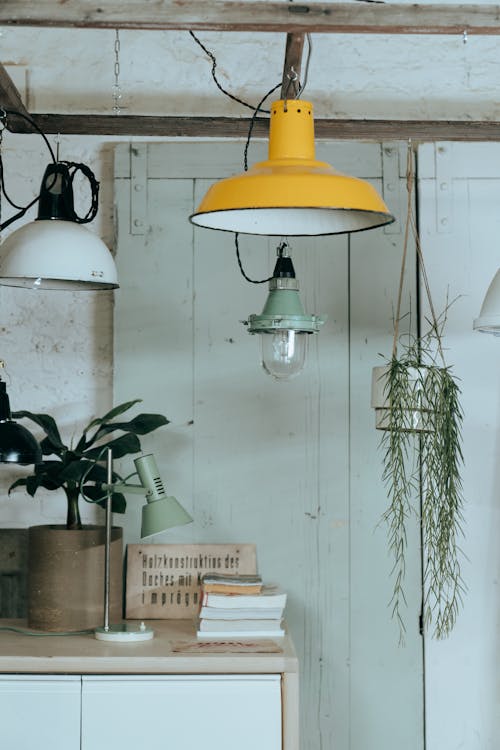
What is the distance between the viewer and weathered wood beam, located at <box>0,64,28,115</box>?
2545 millimetres

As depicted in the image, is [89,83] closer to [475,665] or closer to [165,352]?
[165,352]

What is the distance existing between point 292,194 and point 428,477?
4.61 ft

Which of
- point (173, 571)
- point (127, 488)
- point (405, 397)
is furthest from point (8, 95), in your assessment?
point (173, 571)

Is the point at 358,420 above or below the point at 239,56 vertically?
below

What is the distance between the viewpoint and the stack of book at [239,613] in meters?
2.66

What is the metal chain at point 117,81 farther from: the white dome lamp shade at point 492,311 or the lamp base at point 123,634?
the lamp base at point 123,634

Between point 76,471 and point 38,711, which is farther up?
point 76,471

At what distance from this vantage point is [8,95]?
103 inches

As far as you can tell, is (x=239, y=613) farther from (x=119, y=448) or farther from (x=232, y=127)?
(x=232, y=127)

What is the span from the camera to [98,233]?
313 cm

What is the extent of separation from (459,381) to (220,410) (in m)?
0.81

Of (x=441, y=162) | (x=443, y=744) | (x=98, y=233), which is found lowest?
(x=443, y=744)

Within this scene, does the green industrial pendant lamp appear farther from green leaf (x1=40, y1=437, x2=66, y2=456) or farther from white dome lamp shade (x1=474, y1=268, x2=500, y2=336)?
green leaf (x1=40, y1=437, x2=66, y2=456)

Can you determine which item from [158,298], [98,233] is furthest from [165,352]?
[98,233]
